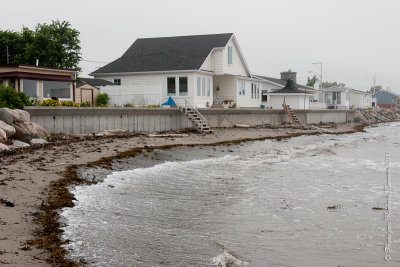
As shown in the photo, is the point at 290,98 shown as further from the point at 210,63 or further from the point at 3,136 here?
the point at 3,136

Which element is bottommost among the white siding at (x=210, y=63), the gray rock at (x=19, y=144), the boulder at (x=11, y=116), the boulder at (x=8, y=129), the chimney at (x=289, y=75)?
the gray rock at (x=19, y=144)

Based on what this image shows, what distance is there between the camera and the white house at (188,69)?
37.5 meters

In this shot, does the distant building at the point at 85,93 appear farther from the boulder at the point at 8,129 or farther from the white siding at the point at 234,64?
the boulder at the point at 8,129

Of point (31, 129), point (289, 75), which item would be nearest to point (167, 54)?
point (31, 129)

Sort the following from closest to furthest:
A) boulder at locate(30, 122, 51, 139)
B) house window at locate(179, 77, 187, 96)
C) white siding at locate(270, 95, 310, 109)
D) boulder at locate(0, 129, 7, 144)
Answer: boulder at locate(0, 129, 7, 144)
boulder at locate(30, 122, 51, 139)
house window at locate(179, 77, 187, 96)
white siding at locate(270, 95, 310, 109)

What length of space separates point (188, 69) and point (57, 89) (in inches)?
425

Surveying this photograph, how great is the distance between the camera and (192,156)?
844 inches

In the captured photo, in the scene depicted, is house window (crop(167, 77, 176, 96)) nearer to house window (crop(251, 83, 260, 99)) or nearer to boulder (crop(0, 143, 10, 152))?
house window (crop(251, 83, 260, 99))

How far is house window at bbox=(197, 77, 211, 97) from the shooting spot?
38.2 metres

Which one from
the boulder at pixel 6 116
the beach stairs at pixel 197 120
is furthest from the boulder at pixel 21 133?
the beach stairs at pixel 197 120

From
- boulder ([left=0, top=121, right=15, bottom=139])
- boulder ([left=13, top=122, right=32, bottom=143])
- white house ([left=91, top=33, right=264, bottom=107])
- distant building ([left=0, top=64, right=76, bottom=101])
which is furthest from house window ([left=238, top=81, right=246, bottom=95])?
boulder ([left=0, top=121, right=15, bottom=139])

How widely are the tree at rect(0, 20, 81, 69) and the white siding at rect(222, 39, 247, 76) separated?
40.6 ft

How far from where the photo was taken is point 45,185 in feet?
39.3

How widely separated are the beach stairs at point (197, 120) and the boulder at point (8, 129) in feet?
41.5
